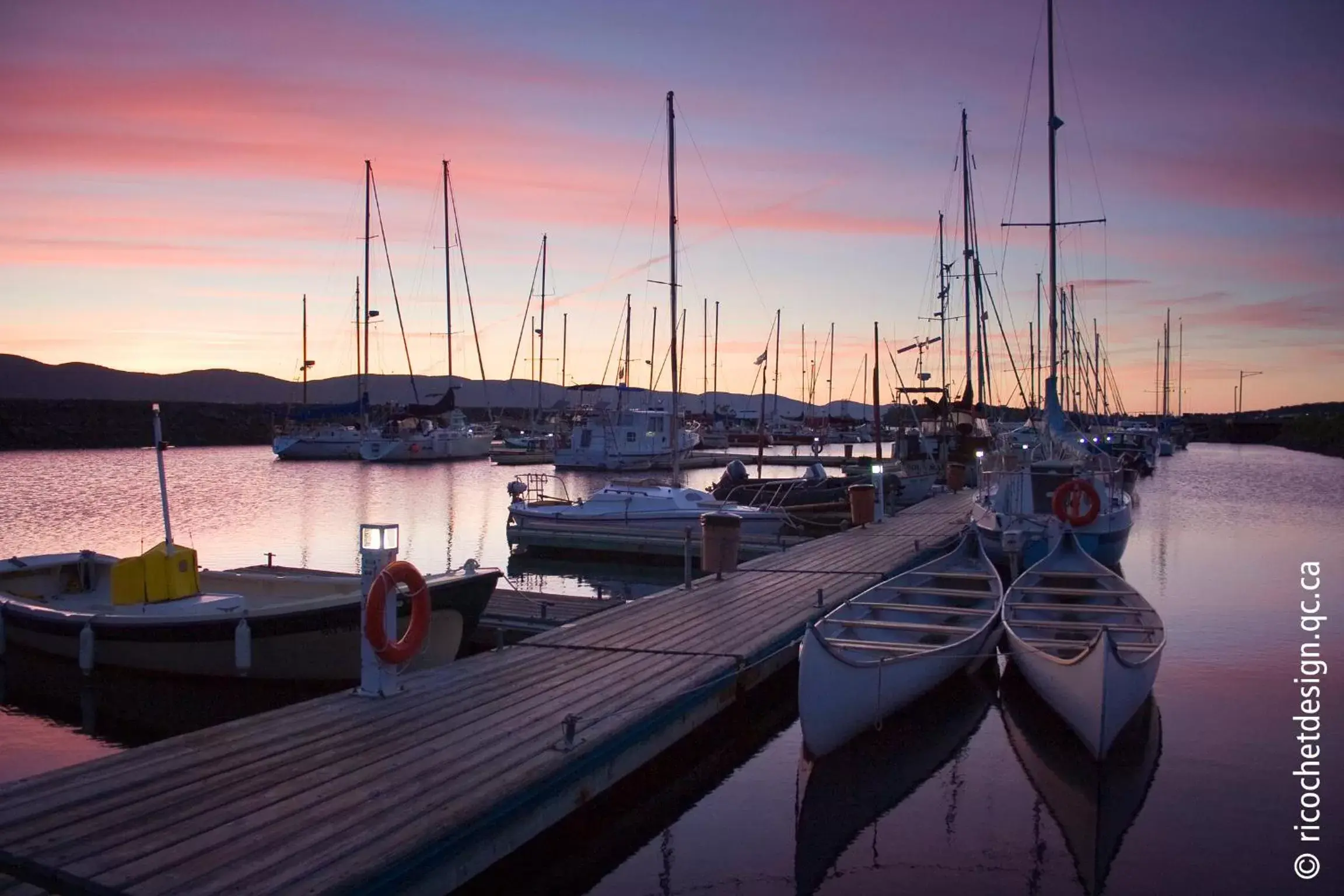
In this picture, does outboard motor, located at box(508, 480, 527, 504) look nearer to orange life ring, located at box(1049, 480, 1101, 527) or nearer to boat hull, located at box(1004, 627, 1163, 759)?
orange life ring, located at box(1049, 480, 1101, 527)

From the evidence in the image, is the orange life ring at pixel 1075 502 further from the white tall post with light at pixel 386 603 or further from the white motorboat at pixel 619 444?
the white motorboat at pixel 619 444

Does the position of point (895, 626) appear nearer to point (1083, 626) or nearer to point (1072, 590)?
point (1083, 626)

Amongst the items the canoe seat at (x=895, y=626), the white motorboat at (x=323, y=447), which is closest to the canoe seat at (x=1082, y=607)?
the canoe seat at (x=895, y=626)

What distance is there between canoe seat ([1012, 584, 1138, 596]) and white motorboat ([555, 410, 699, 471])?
139 feet

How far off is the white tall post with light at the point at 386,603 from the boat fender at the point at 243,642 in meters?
3.81

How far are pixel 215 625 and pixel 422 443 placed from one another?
54751 mm

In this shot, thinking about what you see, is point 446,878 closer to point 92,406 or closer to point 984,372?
point 984,372

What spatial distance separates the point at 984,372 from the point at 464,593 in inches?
1369

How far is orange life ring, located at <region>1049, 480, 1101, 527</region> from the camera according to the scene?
1708 cm

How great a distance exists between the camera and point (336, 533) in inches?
1174

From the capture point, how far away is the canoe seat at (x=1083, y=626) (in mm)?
10781

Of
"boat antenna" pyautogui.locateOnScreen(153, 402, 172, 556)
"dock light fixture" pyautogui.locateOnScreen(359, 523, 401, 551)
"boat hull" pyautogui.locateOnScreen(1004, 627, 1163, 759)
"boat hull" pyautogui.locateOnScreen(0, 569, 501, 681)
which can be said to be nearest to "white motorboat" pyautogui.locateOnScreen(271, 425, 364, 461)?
"boat antenna" pyautogui.locateOnScreen(153, 402, 172, 556)

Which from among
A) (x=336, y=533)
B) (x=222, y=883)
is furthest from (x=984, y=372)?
(x=222, y=883)

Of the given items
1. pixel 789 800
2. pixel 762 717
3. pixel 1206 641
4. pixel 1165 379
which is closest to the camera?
pixel 789 800
